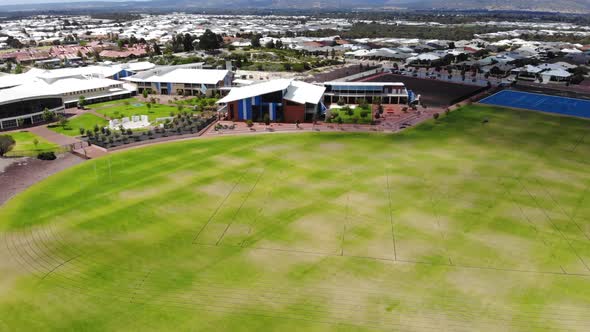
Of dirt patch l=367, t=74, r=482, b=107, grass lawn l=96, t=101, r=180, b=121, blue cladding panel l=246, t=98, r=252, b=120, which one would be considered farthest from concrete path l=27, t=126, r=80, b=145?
dirt patch l=367, t=74, r=482, b=107

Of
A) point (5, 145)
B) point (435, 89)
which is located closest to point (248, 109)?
point (5, 145)

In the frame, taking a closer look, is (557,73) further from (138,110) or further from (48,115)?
(48,115)

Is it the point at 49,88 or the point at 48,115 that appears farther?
the point at 49,88

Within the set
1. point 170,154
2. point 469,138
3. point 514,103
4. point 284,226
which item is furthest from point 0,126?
point 514,103

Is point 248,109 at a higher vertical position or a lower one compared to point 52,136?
higher

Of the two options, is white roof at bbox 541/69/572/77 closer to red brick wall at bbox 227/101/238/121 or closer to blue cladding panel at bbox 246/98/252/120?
blue cladding panel at bbox 246/98/252/120

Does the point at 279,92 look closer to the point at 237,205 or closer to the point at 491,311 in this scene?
the point at 237,205
